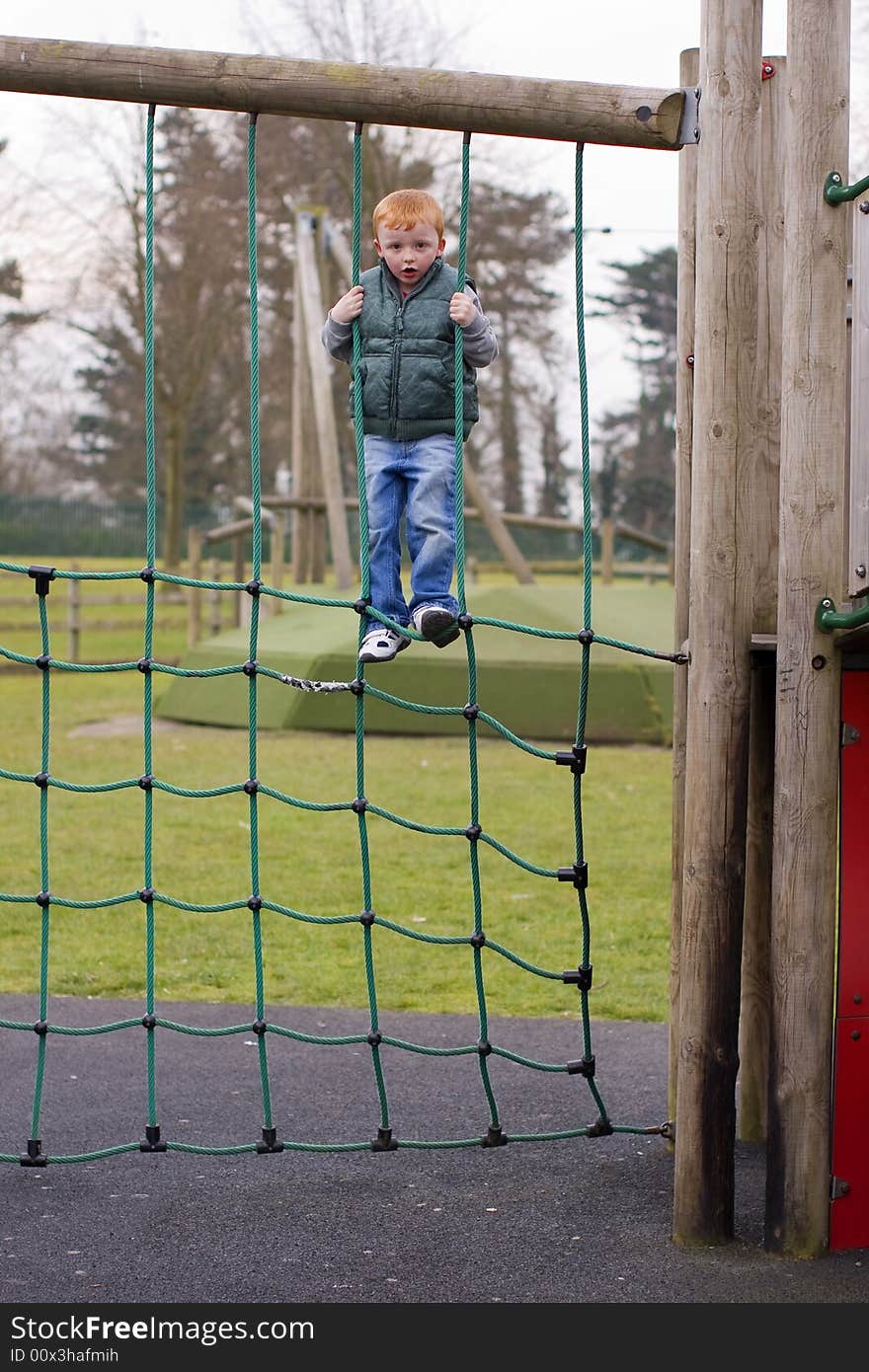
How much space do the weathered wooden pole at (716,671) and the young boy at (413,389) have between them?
508 mm

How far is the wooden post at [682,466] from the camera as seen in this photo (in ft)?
11.0

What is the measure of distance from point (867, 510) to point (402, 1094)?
2.04 metres

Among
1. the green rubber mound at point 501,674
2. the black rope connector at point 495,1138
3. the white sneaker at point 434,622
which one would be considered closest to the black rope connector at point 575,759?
the white sneaker at point 434,622

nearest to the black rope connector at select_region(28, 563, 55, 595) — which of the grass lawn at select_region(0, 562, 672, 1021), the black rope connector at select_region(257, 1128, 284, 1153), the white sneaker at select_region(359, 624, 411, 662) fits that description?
the grass lawn at select_region(0, 562, 672, 1021)

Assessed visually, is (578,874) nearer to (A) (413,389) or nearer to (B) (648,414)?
(A) (413,389)

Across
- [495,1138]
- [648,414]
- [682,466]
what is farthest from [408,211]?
[648,414]

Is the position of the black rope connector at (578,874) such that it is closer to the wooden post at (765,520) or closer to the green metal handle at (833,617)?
the wooden post at (765,520)

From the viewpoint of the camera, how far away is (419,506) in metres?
3.39

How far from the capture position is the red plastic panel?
10.1 ft

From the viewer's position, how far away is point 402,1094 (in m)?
4.10

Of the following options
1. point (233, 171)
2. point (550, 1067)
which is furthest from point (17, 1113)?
point (233, 171)

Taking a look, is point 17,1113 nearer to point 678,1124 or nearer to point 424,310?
point 678,1124

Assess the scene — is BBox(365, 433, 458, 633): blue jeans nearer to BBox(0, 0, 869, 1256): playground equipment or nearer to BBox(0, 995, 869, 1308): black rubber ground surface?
BBox(0, 0, 869, 1256): playground equipment

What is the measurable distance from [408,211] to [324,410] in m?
8.36
